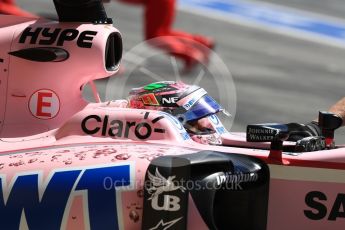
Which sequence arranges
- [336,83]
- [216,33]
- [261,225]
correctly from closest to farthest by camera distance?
[261,225] → [336,83] → [216,33]

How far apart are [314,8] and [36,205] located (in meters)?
10.6

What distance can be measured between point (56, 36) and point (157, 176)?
48.6 inches

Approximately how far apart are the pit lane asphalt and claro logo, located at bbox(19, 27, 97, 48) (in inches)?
117

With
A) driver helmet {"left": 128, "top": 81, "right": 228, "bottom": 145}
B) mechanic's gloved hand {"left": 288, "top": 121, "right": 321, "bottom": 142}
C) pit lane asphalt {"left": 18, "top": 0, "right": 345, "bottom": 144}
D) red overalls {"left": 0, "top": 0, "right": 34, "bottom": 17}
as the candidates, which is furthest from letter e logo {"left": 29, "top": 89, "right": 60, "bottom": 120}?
red overalls {"left": 0, "top": 0, "right": 34, "bottom": 17}

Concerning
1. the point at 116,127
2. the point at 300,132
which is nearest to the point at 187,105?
the point at 116,127

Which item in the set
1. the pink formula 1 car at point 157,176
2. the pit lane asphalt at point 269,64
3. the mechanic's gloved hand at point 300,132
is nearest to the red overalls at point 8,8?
the pit lane asphalt at point 269,64

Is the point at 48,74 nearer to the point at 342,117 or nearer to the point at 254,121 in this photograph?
the point at 342,117

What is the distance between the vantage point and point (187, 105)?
4.69 metres

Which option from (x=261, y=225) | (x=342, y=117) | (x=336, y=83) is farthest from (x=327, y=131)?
(x=336, y=83)

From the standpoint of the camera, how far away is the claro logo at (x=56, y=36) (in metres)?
4.77

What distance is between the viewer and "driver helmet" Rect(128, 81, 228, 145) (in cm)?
470

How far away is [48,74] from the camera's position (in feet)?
15.6

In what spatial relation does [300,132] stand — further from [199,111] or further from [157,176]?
[157,176]

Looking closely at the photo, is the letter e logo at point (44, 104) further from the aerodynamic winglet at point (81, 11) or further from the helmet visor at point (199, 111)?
the helmet visor at point (199, 111)
